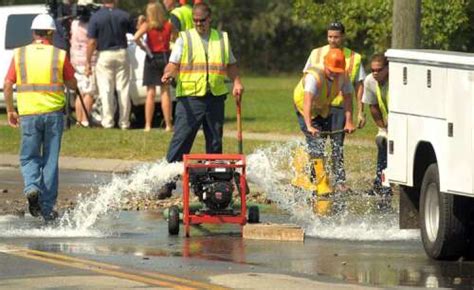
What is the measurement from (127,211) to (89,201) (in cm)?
68

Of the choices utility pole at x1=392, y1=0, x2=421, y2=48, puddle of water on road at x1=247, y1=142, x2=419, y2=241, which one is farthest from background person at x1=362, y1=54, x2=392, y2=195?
utility pole at x1=392, y1=0, x2=421, y2=48

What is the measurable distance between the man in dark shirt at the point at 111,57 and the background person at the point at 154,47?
0.30 meters

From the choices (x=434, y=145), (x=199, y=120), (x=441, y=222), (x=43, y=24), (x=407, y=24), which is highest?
(x=43, y=24)

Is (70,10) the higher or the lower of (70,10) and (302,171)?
the higher

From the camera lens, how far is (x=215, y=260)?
1273 centimetres

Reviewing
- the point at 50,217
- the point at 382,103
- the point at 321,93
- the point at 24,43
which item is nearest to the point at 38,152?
the point at 50,217

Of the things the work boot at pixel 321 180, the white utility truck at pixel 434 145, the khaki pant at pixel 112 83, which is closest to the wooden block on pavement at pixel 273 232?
the white utility truck at pixel 434 145

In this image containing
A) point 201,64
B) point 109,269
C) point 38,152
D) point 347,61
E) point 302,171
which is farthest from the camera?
point 347,61

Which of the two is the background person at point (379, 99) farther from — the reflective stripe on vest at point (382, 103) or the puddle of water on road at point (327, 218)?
the puddle of water on road at point (327, 218)

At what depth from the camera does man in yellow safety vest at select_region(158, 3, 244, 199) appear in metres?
16.2

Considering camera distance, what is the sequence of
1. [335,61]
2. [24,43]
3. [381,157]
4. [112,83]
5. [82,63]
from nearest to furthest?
1. [335,61]
2. [381,157]
3. [112,83]
4. [82,63]
5. [24,43]

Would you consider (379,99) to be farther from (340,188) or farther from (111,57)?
(111,57)

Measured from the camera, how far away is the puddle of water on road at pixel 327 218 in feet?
47.8

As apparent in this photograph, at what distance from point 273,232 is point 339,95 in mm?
3315
